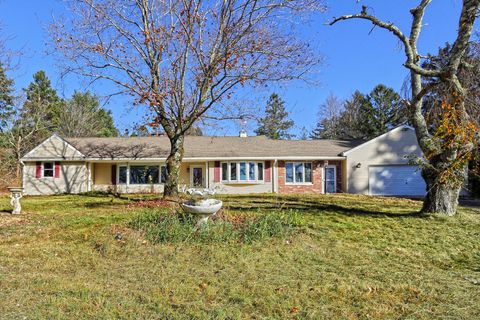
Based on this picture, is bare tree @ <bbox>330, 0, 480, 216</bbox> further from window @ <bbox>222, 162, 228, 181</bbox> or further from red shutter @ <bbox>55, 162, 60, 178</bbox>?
red shutter @ <bbox>55, 162, 60, 178</bbox>

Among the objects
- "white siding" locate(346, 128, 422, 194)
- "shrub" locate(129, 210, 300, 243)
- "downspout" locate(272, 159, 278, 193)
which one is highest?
"white siding" locate(346, 128, 422, 194)

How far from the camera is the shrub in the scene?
7.21 m

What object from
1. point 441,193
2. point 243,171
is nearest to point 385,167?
point 243,171

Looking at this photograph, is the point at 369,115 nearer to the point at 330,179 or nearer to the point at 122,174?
the point at 330,179

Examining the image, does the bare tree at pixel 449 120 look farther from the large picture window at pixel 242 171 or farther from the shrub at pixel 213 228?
the large picture window at pixel 242 171

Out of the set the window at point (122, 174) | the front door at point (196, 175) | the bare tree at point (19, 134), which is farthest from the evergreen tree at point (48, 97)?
the front door at point (196, 175)

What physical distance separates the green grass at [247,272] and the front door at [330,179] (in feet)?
38.5

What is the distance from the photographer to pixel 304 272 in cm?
543

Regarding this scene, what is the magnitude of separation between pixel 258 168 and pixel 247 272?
50.9ft

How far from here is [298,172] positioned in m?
21.0

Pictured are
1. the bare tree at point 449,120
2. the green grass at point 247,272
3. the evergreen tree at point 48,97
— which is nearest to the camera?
the green grass at point 247,272

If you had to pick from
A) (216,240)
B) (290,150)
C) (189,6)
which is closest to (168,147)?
(290,150)

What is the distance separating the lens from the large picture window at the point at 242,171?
20656 millimetres

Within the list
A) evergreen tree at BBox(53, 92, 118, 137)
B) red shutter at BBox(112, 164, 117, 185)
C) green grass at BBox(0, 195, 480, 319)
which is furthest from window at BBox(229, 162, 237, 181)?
evergreen tree at BBox(53, 92, 118, 137)
